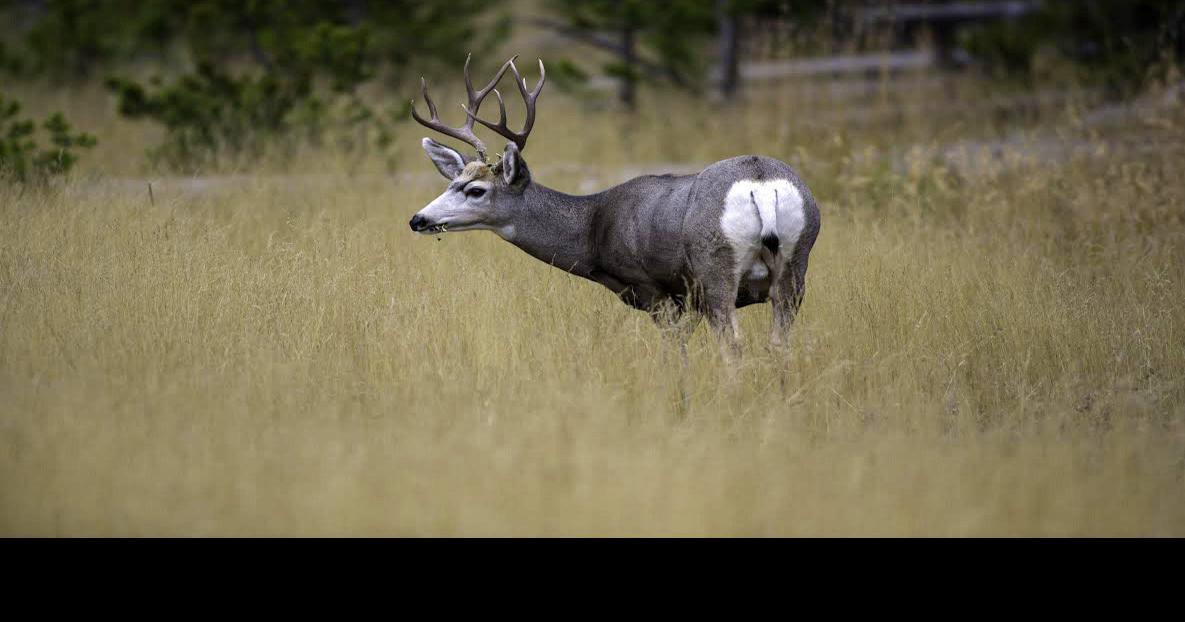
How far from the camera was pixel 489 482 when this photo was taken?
4.84 meters

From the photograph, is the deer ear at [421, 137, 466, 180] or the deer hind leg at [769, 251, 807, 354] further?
the deer ear at [421, 137, 466, 180]

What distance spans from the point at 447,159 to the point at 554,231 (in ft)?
2.64

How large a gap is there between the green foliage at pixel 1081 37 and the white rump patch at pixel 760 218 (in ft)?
35.8

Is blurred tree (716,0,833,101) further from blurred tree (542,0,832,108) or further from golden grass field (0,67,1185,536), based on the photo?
golden grass field (0,67,1185,536)

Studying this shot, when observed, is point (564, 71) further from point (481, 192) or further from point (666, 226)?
point (666, 226)

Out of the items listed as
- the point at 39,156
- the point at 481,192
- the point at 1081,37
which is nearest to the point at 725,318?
the point at 481,192

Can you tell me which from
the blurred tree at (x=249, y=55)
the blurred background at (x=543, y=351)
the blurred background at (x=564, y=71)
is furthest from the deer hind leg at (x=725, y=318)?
the blurred tree at (x=249, y=55)

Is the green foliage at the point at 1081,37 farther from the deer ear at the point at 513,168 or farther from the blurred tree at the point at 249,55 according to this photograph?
the deer ear at the point at 513,168

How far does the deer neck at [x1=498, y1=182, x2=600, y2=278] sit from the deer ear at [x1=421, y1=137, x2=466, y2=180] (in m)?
0.47

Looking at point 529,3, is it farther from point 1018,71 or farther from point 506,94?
point 1018,71

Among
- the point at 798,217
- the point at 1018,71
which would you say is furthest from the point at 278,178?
the point at 1018,71

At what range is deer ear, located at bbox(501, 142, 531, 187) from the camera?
727 centimetres

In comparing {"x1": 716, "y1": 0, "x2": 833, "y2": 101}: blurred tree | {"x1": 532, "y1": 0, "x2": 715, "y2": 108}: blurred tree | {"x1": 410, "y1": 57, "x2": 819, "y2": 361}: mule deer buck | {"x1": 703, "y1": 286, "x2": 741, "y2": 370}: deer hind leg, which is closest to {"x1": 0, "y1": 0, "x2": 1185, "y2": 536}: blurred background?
{"x1": 703, "y1": 286, "x2": 741, "y2": 370}: deer hind leg
